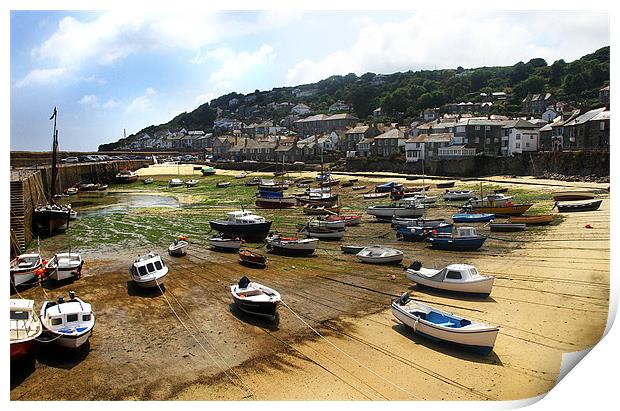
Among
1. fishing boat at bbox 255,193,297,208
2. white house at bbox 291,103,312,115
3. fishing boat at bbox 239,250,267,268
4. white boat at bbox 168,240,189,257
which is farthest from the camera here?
white house at bbox 291,103,312,115

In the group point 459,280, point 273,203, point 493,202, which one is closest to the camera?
point 459,280

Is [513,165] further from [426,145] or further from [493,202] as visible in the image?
[493,202]

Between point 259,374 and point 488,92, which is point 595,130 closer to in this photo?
point 259,374

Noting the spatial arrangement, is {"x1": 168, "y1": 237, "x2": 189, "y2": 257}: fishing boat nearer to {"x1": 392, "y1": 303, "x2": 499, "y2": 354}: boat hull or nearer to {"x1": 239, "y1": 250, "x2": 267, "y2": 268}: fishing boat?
{"x1": 239, "y1": 250, "x2": 267, "y2": 268}: fishing boat

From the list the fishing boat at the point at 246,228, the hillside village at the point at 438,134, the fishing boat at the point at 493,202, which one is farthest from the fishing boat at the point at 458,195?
the fishing boat at the point at 246,228

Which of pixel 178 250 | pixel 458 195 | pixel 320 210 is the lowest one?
pixel 178 250

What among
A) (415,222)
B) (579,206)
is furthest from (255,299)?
(579,206)

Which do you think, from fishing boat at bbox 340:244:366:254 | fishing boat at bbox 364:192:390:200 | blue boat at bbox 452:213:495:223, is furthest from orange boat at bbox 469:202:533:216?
fishing boat at bbox 364:192:390:200

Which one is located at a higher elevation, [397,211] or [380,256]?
[397,211]

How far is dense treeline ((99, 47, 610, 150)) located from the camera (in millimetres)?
64375

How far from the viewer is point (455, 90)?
278ft

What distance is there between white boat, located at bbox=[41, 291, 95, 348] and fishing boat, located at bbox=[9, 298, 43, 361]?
0.79 ft

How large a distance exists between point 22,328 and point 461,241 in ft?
48.5

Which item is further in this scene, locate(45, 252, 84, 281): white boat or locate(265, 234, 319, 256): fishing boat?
locate(265, 234, 319, 256): fishing boat
